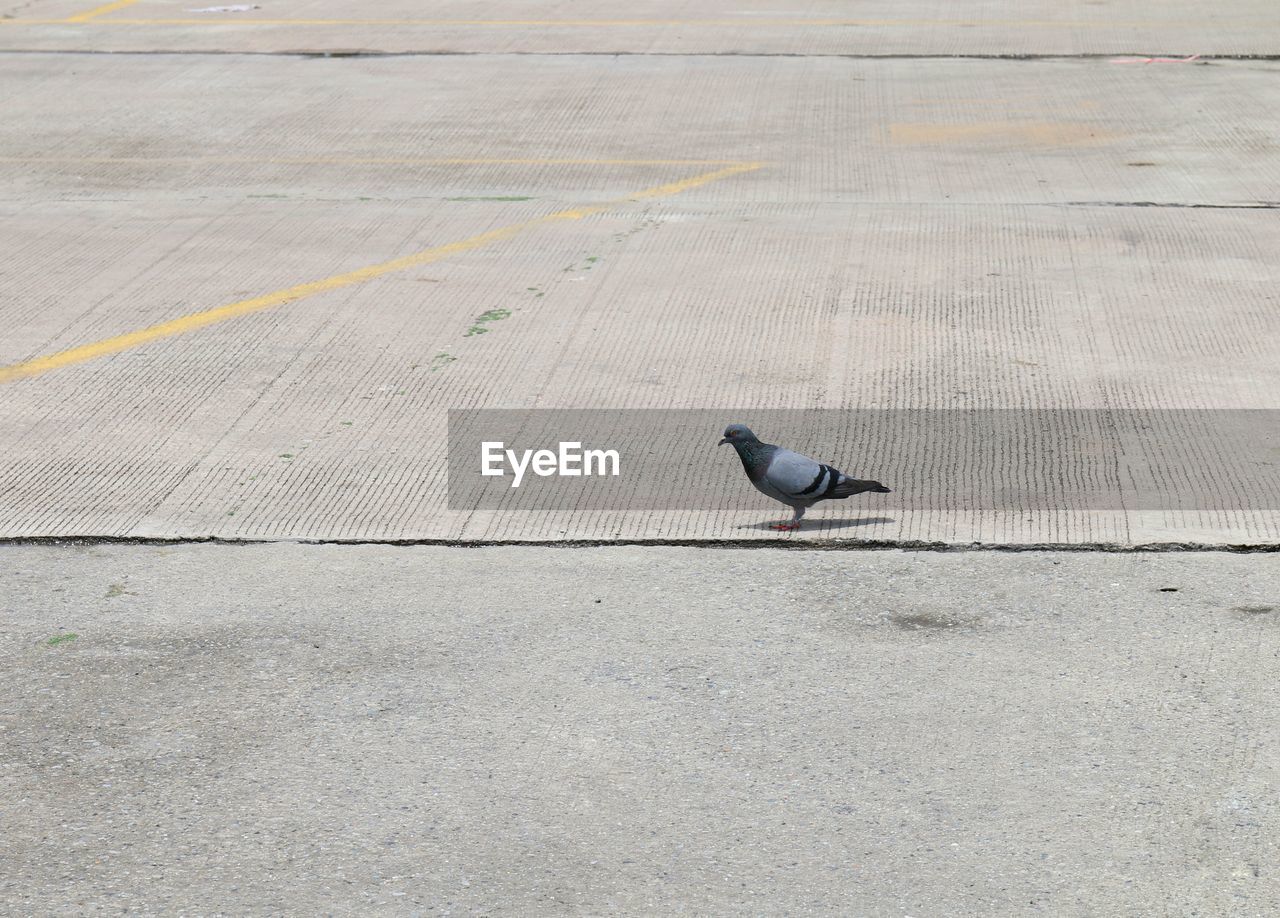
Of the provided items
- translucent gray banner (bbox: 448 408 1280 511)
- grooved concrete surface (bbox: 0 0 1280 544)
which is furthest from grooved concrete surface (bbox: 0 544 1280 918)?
translucent gray banner (bbox: 448 408 1280 511)

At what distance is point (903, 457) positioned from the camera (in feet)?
22.0

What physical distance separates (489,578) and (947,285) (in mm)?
4174

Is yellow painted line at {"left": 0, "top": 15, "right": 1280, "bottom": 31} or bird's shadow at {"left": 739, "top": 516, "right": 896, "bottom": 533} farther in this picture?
yellow painted line at {"left": 0, "top": 15, "right": 1280, "bottom": 31}

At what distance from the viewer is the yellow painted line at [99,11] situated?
17.4 metres

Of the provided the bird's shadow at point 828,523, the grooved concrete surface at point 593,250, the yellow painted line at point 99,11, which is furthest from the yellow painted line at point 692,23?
the bird's shadow at point 828,523

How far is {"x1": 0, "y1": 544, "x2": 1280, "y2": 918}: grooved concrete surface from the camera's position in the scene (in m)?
3.98

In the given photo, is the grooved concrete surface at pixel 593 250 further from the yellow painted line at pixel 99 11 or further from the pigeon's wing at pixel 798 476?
the yellow painted line at pixel 99 11

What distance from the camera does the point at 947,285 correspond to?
8969 mm

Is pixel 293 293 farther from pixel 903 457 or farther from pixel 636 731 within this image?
pixel 636 731

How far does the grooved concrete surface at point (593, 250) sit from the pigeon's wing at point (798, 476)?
0.85 feet

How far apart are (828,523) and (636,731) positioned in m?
1.77

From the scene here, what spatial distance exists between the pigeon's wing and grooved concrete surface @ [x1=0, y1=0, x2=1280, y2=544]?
26 cm

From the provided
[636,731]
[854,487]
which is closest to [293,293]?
[854,487]

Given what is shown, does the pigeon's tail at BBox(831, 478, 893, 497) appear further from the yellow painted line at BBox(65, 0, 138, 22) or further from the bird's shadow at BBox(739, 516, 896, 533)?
the yellow painted line at BBox(65, 0, 138, 22)
